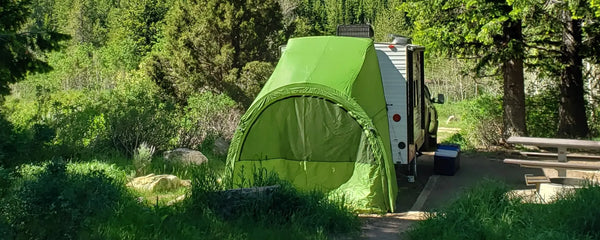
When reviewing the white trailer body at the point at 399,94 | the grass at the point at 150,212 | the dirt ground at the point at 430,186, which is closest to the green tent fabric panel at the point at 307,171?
the grass at the point at 150,212

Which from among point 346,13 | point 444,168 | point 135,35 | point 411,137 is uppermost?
point 346,13

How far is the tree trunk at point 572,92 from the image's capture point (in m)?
13.4

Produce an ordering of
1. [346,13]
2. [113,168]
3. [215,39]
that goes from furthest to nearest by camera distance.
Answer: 1. [346,13]
2. [215,39]
3. [113,168]

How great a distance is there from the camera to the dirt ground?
7.30 metres

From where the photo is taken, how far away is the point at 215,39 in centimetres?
1988

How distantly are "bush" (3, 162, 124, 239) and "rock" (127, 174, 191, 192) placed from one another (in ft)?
12.4

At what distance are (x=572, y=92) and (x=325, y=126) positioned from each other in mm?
7985

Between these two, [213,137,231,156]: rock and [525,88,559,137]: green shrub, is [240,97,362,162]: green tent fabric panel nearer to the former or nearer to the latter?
[213,137,231,156]: rock

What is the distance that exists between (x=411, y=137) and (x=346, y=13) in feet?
238

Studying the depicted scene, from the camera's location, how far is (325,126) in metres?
8.60

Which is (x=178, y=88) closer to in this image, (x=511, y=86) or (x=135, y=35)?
(x=511, y=86)

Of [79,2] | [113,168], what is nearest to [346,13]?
[79,2]

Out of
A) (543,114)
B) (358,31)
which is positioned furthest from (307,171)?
(543,114)

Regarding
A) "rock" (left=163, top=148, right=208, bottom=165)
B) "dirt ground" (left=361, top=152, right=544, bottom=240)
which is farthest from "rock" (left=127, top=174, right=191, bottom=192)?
"dirt ground" (left=361, top=152, right=544, bottom=240)
